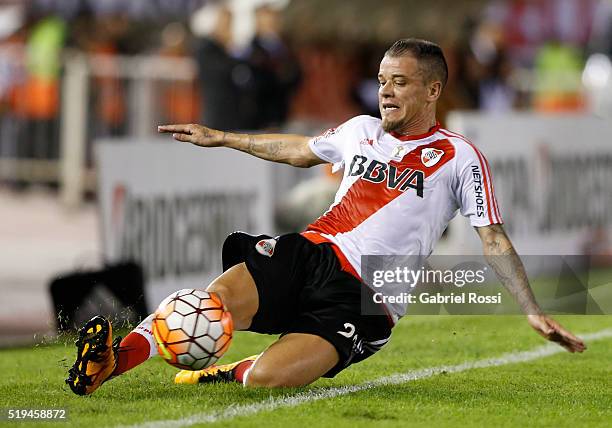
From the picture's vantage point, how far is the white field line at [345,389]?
6809 mm

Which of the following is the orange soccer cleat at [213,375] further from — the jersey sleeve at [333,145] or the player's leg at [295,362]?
the jersey sleeve at [333,145]

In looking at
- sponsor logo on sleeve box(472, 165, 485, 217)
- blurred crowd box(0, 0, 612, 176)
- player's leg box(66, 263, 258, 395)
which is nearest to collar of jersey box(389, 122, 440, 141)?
sponsor logo on sleeve box(472, 165, 485, 217)

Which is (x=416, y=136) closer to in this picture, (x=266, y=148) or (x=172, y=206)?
(x=266, y=148)

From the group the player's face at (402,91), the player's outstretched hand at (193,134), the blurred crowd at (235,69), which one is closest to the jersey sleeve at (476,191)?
the player's face at (402,91)

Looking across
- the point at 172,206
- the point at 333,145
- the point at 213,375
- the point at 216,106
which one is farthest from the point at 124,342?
the point at 216,106

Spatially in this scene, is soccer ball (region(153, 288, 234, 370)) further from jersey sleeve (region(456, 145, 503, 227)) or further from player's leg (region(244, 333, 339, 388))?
jersey sleeve (region(456, 145, 503, 227))

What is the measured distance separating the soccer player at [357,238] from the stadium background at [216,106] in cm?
325

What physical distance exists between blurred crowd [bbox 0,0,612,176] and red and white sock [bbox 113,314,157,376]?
8676 mm

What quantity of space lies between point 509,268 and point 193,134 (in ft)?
6.24

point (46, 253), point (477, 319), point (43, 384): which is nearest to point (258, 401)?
point (43, 384)

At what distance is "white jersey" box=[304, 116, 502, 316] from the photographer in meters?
7.80

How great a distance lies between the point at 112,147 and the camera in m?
11.9

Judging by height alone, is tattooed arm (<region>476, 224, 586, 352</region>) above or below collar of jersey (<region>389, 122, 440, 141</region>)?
below

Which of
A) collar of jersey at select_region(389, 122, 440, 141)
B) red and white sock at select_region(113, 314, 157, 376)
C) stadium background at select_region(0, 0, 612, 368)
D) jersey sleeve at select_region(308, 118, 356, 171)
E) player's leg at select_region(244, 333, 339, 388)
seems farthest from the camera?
stadium background at select_region(0, 0, 612, 368)
